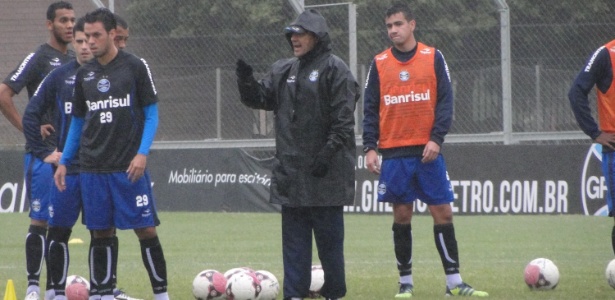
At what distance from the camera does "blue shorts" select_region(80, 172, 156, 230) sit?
7938 millimetres

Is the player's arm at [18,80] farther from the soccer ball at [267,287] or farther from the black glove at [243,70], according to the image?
the soccer ball at [267,287]

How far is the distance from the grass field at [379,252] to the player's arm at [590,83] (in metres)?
1.29

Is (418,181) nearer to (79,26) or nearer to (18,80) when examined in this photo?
(79,26)

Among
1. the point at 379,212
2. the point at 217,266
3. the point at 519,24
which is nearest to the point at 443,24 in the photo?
the point at 519,24

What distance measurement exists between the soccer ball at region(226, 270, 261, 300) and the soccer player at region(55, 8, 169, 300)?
0.77 meters

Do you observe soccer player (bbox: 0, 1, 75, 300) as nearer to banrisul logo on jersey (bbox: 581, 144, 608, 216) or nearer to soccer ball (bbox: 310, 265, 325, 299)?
soccer ball (bbox: 310, 265, 325, 299)

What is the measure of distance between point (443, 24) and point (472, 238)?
18.1 feet

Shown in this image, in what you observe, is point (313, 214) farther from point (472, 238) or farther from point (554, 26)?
point (554, 26)

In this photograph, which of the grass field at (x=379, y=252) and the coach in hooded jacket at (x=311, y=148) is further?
the grass field at (x=379, y=252)

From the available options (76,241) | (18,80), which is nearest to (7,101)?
(18,80)

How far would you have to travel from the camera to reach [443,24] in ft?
64.2

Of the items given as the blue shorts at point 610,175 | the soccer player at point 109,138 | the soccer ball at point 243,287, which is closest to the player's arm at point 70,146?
the soccer player at point 109,138

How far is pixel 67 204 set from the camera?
8.39m

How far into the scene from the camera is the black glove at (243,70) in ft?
25.6
